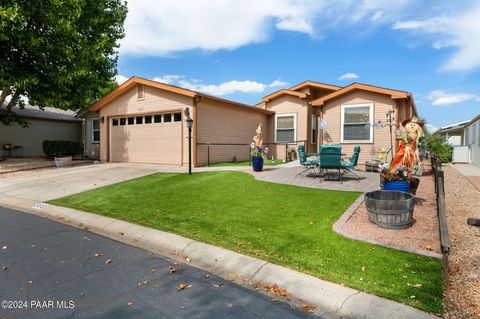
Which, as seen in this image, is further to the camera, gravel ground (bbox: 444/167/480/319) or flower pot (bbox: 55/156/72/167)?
flower pot (bbox: 55/156/72/167)

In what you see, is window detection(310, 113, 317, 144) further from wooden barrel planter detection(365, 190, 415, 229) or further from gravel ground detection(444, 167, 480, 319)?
wooden barrel planter detection(365, 190, 415, 229)

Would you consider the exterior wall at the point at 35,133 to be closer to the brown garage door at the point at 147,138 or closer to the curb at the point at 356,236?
the brown garage door at the point at 147,138

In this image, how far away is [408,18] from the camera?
10492 mm

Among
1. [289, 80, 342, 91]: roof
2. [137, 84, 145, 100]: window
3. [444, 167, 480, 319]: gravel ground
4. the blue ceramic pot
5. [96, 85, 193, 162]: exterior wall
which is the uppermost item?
[289, 80, 342, 91]: roof

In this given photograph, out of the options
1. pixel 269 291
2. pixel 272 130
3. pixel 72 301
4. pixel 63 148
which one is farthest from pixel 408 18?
pixel 63 148

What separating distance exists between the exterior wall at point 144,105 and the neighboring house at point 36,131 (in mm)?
7140

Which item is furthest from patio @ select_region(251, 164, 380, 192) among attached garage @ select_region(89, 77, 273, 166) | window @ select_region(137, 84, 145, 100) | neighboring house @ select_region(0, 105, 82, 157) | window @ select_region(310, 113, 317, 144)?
→ neighboring house @ select_region(0, 105, 82, 157)

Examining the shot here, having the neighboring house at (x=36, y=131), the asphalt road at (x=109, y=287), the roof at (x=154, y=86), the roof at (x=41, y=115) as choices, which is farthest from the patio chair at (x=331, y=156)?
the neighboring house at (x=36, y=131)

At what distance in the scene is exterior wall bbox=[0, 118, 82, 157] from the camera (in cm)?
1986

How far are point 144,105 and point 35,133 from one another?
36.5 feet

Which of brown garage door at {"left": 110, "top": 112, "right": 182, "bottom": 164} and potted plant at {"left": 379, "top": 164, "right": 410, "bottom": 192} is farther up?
brown garage door at {"left": 110, "top": 112, "right": 182, "bottom": 164}

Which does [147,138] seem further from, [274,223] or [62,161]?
[274,223]

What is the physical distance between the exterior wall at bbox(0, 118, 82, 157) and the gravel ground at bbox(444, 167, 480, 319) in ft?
78.3

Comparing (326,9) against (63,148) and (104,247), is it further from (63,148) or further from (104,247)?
(63,148)
